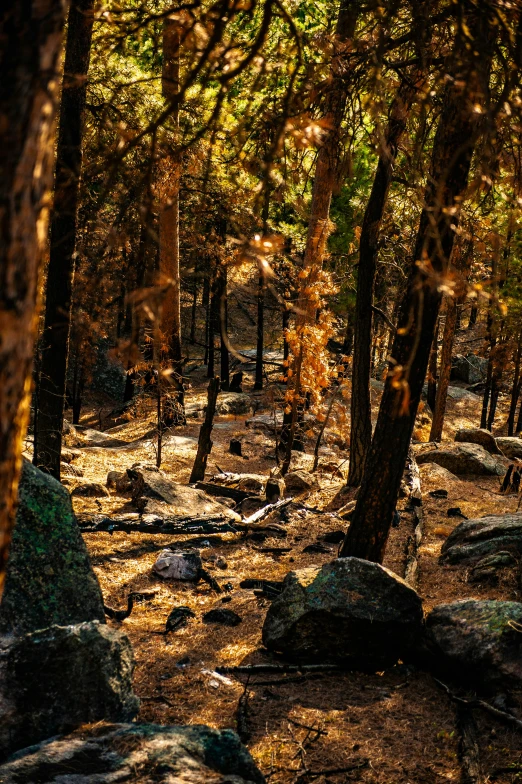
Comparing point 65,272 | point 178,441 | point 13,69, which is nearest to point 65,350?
point 65,272

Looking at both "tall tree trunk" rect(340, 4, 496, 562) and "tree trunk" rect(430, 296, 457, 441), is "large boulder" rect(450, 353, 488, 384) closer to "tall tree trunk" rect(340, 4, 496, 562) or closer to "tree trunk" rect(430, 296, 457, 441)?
"tree trunk" rect(430, 296, 457, 441)

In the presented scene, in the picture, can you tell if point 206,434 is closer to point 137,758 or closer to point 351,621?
point 351,621

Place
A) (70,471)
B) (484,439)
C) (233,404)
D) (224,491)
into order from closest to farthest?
(224,491), (70,471), (484,439), (233,404)

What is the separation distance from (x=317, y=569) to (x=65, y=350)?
4892 mm

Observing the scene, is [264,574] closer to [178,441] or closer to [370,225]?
[370,225]

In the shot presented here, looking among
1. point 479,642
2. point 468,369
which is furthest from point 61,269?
point 468,369

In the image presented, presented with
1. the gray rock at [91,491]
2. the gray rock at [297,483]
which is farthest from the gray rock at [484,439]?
the gray rock at [91,491]

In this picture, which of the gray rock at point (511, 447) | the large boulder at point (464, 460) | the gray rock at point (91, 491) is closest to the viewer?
the gray rock at point (91, 491)

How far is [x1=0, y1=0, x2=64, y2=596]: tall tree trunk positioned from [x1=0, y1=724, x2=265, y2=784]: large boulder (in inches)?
78.8

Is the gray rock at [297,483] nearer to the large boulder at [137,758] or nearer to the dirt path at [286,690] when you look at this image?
the dirt path at [286,690]

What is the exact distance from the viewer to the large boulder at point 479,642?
5445 millimetres

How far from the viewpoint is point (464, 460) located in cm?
1627

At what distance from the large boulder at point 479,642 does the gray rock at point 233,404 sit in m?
19.4

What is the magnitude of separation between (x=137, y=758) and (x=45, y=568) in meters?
2.43
